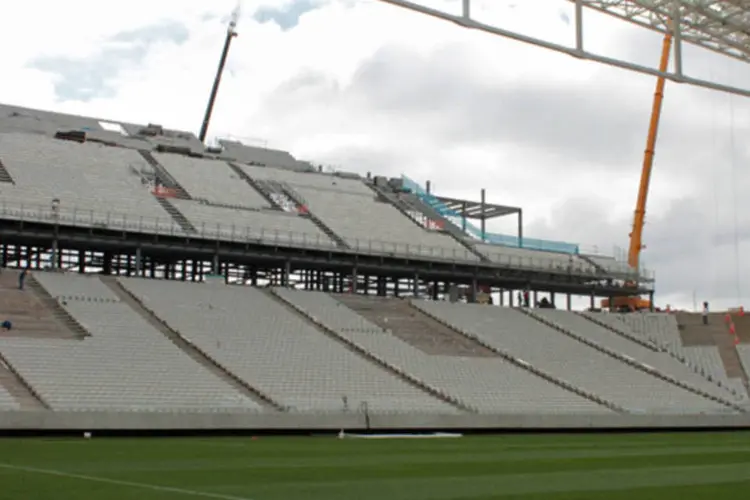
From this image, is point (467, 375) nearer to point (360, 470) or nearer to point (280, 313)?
point (280, 313)

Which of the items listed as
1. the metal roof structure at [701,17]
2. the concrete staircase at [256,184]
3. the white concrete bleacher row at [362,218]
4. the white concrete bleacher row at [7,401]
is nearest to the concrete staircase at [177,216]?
the concrete staircase at [256,184]

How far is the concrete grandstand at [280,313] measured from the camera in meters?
33.3

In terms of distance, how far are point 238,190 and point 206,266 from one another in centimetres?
481

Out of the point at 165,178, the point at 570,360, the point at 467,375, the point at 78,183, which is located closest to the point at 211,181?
the point at 165,178

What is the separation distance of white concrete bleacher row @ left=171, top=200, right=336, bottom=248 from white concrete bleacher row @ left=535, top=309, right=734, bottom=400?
13549mm

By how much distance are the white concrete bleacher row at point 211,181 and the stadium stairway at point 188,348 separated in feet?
39.1

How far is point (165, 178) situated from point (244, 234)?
25.1 feet

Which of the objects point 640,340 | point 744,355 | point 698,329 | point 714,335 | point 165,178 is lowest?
point 744,355

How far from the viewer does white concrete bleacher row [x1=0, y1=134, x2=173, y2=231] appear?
47594 millimetres

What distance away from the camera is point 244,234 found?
5188 centimetres

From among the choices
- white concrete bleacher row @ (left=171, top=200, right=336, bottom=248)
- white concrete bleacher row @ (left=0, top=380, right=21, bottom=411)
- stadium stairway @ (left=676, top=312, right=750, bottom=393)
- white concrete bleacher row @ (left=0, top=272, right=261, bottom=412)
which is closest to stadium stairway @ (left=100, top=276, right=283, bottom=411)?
white concrete bleacher row @ (left=0, top=272, right=261, bottom=412)

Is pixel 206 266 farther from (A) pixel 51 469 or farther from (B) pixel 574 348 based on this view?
(A) pixel 51 469

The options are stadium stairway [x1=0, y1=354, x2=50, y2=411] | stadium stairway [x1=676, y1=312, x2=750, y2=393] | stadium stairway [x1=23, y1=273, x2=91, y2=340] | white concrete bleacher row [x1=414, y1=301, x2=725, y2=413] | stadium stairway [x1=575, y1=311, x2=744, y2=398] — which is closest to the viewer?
stadium stairway [x1=0, y1=354, x2=50, y2=411]

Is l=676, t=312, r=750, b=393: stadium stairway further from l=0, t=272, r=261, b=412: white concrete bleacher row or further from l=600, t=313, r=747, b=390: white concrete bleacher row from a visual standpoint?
l=0, t=272, r=261, b=412: white concrete bleacher row
